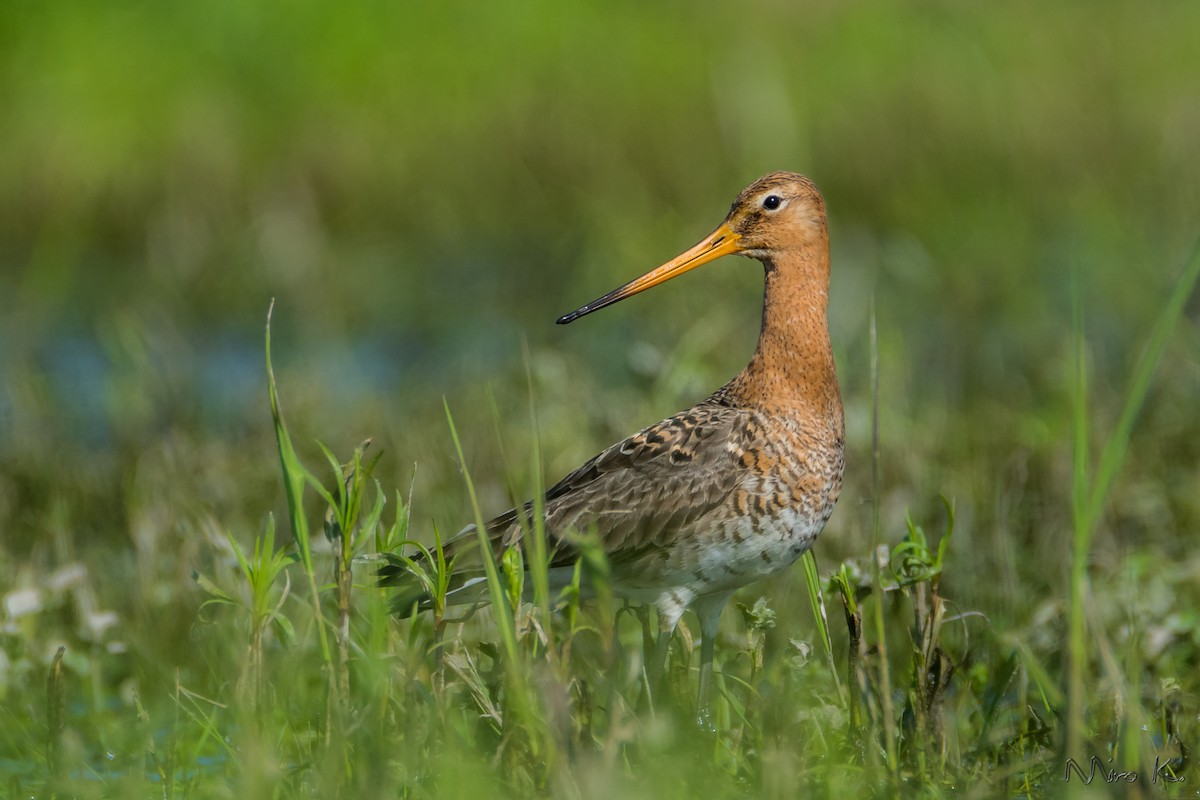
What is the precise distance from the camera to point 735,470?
430 centimetres

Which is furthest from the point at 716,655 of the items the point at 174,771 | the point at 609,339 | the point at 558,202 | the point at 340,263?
the point at 558,202

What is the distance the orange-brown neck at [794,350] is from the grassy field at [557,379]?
0.32 m

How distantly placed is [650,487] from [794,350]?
55 cm

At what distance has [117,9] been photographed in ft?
45.2

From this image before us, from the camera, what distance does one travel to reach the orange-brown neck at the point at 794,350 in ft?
14.6

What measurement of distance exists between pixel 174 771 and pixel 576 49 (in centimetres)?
1098

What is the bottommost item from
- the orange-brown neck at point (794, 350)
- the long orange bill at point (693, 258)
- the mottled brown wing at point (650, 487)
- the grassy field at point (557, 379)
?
the grassy field at point (557, 379)

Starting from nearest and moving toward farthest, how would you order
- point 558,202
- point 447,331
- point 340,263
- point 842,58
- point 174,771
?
1. point 174,771
2. point 447,331
3. point 340,263
4. point 558,202
5. point 842,58

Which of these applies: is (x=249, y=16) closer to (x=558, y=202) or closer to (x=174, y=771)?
(x=558, y=202)
